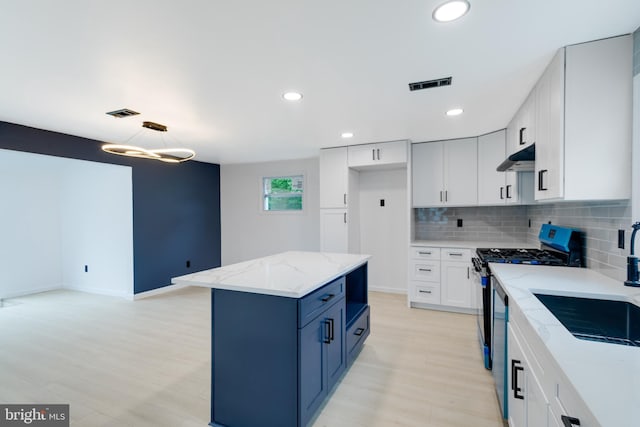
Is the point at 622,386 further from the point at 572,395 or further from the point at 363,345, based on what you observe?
the point at 363,345

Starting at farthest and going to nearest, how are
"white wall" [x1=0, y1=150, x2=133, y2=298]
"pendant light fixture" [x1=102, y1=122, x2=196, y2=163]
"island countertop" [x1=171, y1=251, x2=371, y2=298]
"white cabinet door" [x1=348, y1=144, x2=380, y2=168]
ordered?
"white wall" [x1=0, y1=150, x2=133, y2=298]
"white cabinet door" [x1=348, y1=144, x2=380, y2=168]
"pendant light fixture" [x1=102, y1=122, x2=196, y2=163]
"island countertop" [x1=171, y1=251, x2=371, y2=298]

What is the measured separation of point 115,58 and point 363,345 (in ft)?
10.4

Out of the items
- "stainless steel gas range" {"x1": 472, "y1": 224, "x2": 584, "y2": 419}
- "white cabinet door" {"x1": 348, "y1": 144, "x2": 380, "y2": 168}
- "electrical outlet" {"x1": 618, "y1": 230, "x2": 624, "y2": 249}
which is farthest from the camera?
"white cabinet door" {"x1": 348, "y1": 144, "x2": 380, "y2": 168}

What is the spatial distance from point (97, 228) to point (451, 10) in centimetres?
590

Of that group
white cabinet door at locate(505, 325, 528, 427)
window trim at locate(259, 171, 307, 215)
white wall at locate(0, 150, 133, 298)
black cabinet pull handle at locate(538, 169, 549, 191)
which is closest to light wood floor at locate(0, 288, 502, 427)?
white cabinet door at locate(505, 325, 528, 427)

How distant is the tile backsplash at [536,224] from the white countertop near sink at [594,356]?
0.98 ft

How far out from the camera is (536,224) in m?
3.58

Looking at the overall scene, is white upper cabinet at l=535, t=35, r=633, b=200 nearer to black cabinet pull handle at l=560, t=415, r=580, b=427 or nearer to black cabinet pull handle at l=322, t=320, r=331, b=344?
black cabinet pull handle at l=560, t=415, r=580, b=427

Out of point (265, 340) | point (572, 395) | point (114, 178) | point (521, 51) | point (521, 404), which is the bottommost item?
point (521, 404)

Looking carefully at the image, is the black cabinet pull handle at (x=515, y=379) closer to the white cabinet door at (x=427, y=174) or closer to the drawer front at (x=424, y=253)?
the drawer front at (x=424, y=253)

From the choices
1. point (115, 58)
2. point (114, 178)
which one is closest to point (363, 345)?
point (115, 58)

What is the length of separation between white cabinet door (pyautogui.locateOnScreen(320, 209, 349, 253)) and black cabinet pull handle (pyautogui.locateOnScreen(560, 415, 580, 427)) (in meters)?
3.65

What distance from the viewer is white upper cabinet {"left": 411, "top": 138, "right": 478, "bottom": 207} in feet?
13.3

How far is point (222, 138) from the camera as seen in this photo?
161 inches
